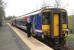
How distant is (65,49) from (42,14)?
3.15 m

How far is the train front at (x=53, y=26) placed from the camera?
781 inches

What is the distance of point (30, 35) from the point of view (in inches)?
1014

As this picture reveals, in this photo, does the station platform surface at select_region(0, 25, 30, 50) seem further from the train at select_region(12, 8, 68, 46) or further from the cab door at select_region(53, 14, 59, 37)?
the cab door at select_region(53, 14, 59, 37)

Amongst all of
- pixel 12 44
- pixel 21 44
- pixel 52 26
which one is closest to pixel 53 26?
pixel 52 26

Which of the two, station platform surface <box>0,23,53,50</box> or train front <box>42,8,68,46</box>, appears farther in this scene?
train front <box>42,8,68,46</box>

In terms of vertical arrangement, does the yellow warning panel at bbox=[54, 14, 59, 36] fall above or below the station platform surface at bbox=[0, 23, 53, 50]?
above

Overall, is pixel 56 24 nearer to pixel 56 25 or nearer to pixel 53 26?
pixel 56 25

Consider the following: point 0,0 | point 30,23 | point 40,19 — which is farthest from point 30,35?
point 0,0

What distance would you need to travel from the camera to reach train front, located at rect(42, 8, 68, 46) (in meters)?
19.8

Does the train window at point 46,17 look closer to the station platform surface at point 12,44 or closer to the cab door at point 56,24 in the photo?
the cab door at point 56,24

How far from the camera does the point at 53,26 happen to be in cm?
1983

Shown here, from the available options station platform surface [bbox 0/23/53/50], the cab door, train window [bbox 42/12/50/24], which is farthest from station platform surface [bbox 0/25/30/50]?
the cab door

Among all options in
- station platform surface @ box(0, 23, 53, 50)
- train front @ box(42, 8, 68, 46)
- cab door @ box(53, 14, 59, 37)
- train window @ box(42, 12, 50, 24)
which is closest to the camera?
station platform surface @ box(0, 23, 53, 50)

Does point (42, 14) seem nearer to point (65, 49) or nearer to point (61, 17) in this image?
point (61, 17)
